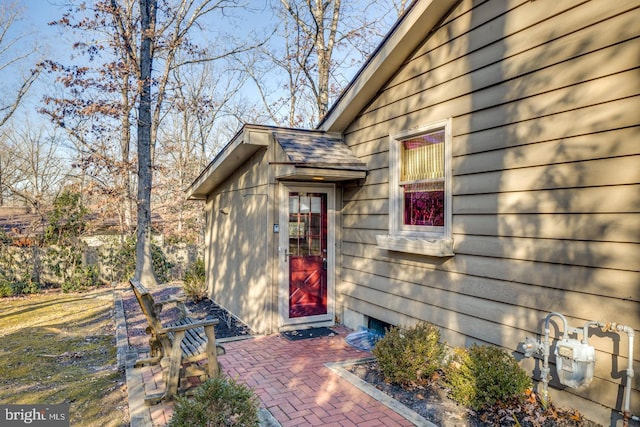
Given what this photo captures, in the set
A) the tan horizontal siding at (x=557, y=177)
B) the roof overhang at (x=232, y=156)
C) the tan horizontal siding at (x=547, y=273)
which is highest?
the roof overhang at (x=232, y=156)

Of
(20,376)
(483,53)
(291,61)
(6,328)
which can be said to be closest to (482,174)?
(483,53)

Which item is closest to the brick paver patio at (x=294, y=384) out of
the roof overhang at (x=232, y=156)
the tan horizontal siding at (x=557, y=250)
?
the tan horizontal siding at (x=557, y=250)

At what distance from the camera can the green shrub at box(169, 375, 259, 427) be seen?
2.77 m

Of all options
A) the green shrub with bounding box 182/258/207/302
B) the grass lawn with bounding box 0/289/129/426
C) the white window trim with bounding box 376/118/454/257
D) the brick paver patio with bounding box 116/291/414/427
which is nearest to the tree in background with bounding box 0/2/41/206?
the grass lawn with bounding box 0/289/129/426

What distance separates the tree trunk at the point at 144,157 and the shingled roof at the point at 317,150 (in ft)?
21.6

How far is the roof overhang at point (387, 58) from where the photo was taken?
4.61 meters

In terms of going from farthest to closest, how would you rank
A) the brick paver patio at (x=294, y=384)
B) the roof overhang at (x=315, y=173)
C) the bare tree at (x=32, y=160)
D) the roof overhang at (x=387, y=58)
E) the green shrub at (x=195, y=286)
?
the bare tree at (x=32, y=160)
the green shrub at (x=195, y=286)
the roof overhang at (x=315, y=173)
the roof overhang at (x=387, y=58)
the brick paver patio at (x=294, y=384)

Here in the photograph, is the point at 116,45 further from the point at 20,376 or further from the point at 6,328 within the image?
the point at 20,376

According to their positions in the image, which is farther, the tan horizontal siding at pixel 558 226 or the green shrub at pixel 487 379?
the green shrub at pixel 487 379

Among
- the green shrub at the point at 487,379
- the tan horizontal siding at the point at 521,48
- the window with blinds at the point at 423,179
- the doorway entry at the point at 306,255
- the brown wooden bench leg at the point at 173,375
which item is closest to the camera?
the tan horizontal siding at the point at 521,48

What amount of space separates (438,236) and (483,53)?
2.13m

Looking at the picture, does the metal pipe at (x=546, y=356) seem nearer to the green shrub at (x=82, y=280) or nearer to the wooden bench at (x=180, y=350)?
the wooden bench at (x=180, y=350)

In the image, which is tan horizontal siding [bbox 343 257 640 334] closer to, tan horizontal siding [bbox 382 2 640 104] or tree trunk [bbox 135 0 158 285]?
tan horizontal siding [bbox 382 2 640 104]

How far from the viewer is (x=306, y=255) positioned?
6500mm
